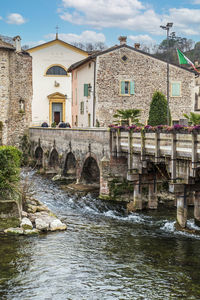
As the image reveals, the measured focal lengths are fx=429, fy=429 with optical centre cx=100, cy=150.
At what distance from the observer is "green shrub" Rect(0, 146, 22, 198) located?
17344mm

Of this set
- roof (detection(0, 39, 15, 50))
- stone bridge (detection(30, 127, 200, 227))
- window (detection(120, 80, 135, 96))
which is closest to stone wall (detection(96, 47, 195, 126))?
window (detection(120, 80, 135, 96))

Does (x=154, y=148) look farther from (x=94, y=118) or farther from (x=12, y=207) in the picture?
(x=94, y=118)

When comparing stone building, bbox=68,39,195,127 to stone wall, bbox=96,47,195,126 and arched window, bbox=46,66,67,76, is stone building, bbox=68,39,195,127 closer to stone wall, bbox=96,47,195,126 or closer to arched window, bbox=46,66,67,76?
stone wall, bbox=96,47,195,126

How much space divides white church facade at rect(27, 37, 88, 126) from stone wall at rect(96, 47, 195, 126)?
56.6 ft

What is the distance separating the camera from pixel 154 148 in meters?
18.9

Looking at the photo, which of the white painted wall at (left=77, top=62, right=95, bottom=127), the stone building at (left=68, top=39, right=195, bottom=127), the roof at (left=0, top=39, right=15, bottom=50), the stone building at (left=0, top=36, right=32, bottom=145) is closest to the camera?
the stone building at (left=68, top=39, right=195, bottom=127)

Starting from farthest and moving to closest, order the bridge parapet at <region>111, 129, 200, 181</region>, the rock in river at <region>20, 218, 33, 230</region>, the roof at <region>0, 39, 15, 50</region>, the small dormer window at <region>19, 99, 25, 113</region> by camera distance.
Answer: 1. the small dormer window at <region>19, 99, 25, 113</region>
2. the roof at <region>0, 39, 15, 50</region>
3. the rock in river at <region>20, 218, 33, 230</region>
4. the bridge parapet at <region>111, 129, 200, 181</region>

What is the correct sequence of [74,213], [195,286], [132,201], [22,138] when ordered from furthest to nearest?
[22,138] → [132,201] → [74,213] → [195,286]

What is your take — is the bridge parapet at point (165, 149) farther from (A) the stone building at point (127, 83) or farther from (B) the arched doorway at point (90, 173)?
(A) the stone building at point (127, 83)

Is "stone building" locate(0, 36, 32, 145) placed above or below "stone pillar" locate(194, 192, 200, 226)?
above

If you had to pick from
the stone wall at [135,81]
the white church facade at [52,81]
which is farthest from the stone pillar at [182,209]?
the white church facade at [52,81]

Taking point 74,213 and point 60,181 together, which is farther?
point 60,181

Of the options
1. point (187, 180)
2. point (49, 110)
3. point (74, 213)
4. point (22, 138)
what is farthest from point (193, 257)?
point (49, 110)

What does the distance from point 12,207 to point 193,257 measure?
24.0 feet
